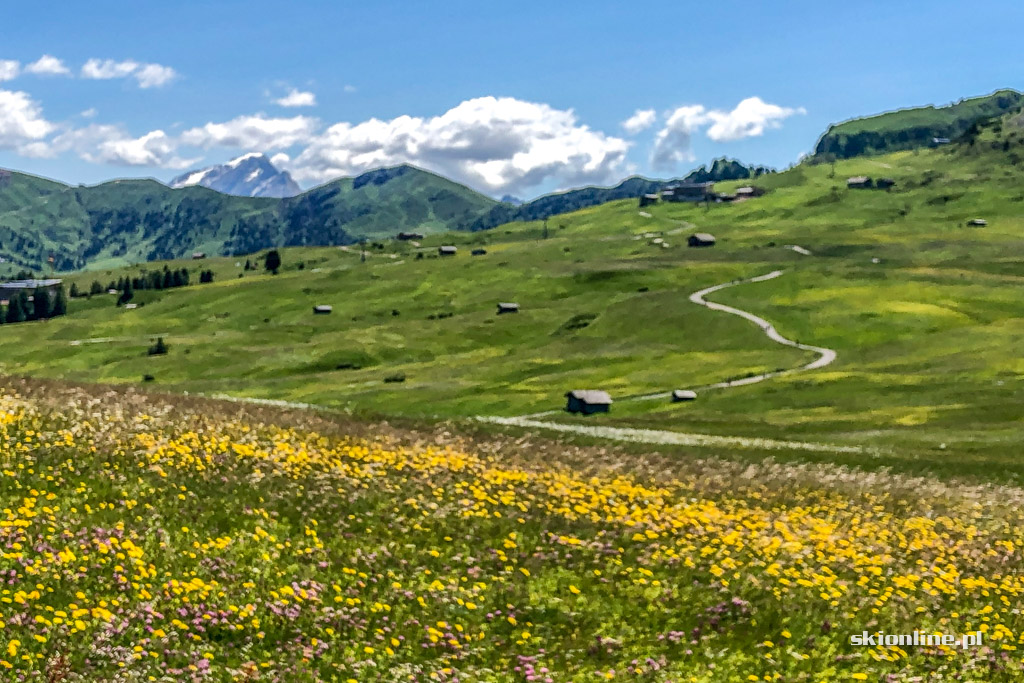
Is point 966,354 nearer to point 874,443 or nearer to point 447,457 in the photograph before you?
point 874,443

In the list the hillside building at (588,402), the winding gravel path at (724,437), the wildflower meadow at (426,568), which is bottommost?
the hillside building at (588,402)

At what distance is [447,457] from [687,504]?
7.44 metres

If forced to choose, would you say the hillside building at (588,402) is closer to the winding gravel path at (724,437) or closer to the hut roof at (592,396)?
the hut roof at (592,396)

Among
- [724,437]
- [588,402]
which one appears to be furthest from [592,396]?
[724,437]

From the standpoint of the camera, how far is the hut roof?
359 ft

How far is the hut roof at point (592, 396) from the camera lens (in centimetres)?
10956

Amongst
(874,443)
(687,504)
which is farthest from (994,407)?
(687,504)

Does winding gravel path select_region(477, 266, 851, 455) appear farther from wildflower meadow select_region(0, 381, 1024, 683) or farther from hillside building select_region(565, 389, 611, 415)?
wildflower meadow select_region(0, 381, 1024, 683)

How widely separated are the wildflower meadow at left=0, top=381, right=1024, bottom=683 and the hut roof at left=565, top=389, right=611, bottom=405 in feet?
270

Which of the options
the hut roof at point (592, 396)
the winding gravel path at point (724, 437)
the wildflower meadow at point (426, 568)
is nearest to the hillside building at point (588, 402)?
the hut roof at point (592, 396)

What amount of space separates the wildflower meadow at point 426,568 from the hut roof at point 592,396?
82428 millimetres

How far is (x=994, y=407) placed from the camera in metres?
81.0

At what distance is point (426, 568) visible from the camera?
714 inches

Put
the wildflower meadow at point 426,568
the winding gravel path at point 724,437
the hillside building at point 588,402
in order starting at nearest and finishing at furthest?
the wildflower meadow at point 426,568 → the winding gravel path at point 724,437 → the hillside building at point 588,402
